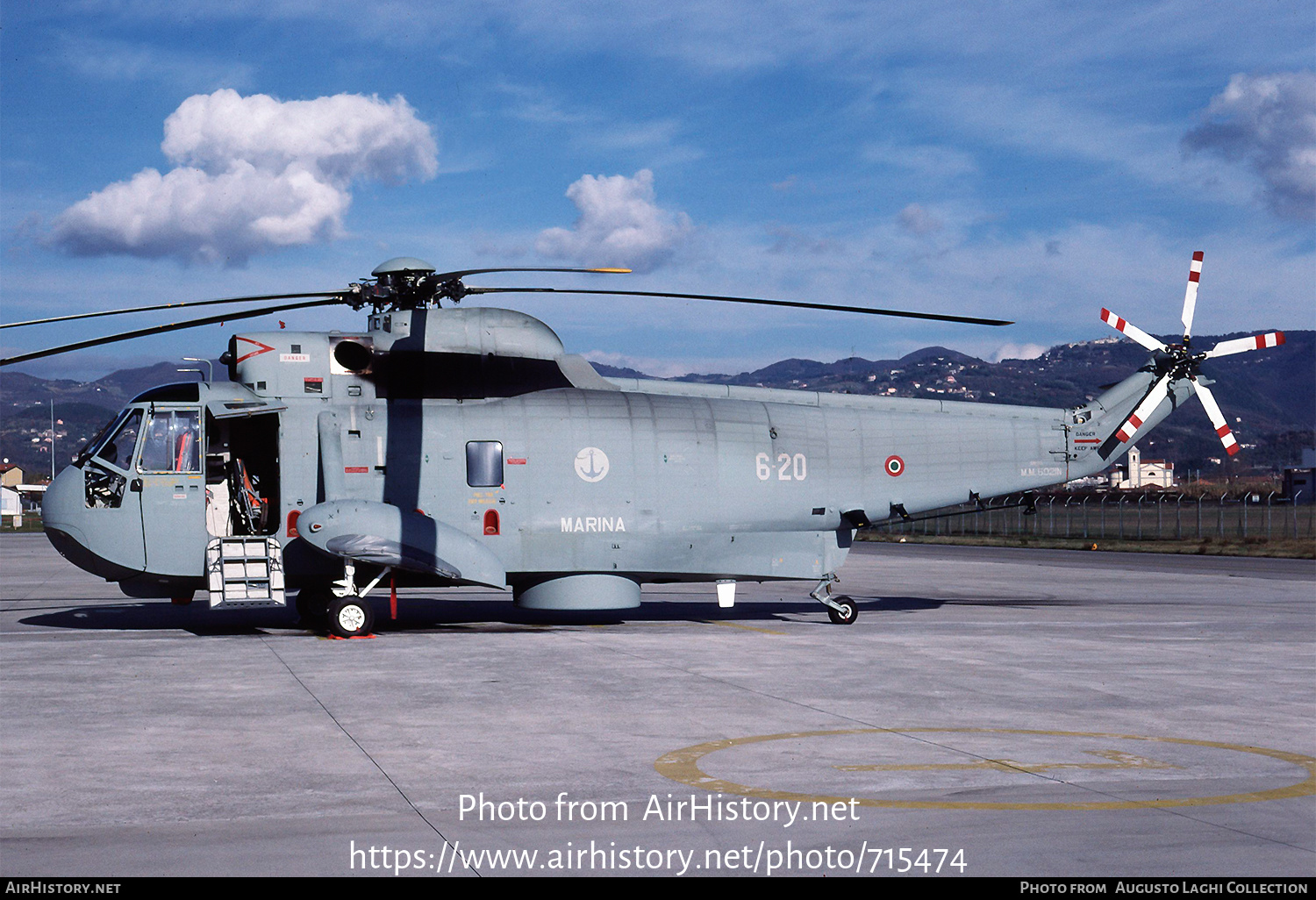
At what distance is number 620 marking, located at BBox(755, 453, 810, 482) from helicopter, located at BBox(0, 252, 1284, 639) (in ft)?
0.11

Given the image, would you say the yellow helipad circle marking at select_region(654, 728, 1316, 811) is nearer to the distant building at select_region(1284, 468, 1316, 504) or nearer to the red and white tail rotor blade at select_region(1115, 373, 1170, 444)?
the red and white tail rotor blade at select_region(1115, 373, 1170, 444)

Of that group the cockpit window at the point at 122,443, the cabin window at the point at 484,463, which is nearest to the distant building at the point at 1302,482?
the cabin window at the point at 484,463

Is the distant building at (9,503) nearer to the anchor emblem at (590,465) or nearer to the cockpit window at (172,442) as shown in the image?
Answer: the cockpit window at (172,442)

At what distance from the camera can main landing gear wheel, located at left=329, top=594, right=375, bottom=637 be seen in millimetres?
18219

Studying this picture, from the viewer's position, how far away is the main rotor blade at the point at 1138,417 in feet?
74.5

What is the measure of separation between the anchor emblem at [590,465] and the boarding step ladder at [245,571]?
4953 millimetres

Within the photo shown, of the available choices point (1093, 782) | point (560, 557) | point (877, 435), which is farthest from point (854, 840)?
→ point (877, 435)

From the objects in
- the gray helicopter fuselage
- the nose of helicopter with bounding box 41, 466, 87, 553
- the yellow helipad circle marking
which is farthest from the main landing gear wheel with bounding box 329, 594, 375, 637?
the yellow helipad circle marking

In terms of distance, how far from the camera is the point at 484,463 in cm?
1973

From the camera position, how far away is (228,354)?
1977 cm

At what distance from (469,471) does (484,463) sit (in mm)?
275

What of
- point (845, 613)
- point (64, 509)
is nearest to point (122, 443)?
point (64, 509)

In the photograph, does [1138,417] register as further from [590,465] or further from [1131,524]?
[1131,524]

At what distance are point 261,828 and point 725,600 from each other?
46.9 ft
